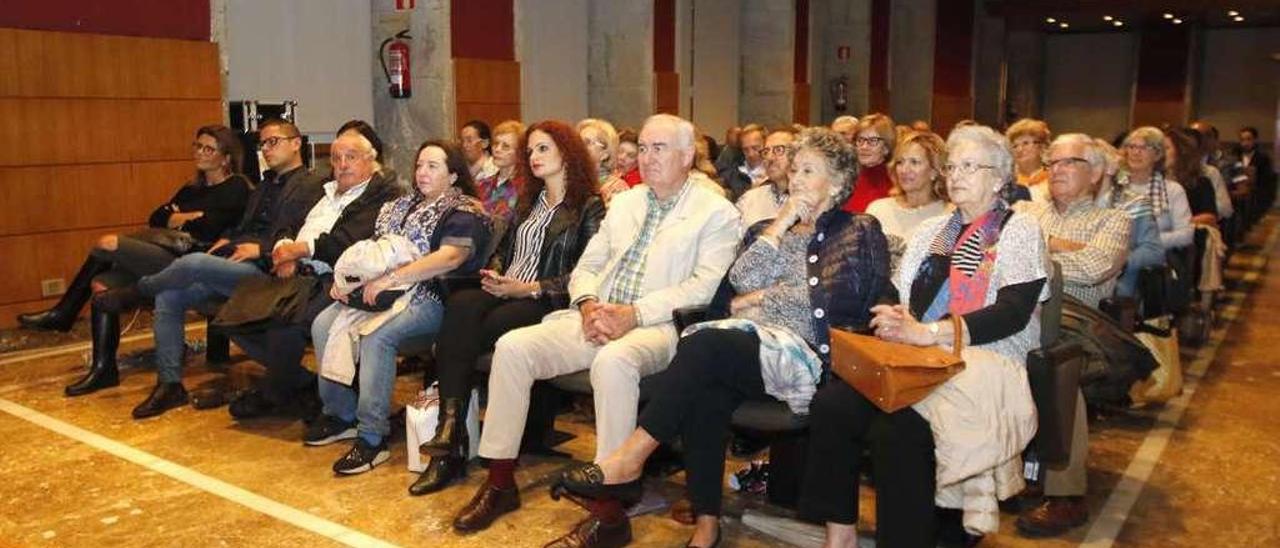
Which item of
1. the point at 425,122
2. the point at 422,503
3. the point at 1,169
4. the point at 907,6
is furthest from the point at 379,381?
the point at 907,6

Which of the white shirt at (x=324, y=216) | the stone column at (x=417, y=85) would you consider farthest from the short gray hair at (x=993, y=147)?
the stone column at (x=417, y=85)

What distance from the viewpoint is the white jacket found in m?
3.44

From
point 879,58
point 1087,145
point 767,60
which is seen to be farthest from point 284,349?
point 879,58

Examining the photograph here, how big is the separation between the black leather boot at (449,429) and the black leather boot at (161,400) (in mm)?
1559

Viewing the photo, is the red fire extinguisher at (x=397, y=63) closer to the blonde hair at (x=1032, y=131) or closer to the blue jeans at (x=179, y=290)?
the blue jeans at (x=179, y=290)

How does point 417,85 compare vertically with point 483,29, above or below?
below

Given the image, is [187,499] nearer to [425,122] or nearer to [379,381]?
[379,381]

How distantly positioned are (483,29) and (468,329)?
5.82 m

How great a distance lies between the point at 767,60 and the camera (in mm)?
13703

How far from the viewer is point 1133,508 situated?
3543 millimetres

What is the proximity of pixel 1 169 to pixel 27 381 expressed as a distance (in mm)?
1727

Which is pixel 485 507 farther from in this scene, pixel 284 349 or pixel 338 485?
pixel 284 349

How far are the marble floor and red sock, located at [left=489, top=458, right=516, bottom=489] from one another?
0.11 metres

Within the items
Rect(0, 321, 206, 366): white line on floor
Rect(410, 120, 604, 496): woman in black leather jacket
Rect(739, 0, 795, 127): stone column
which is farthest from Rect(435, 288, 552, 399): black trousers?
Rect(739, 0, 795, 127): stone column
